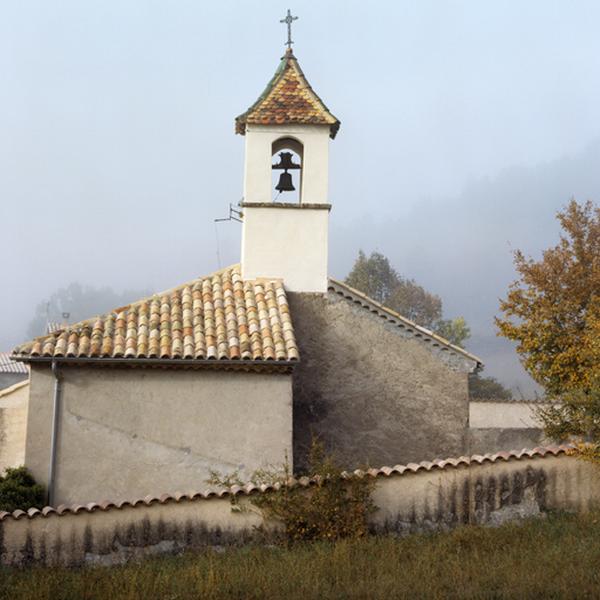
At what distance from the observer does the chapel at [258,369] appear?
1412 cm

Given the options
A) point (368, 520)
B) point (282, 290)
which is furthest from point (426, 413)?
point (368, 520)

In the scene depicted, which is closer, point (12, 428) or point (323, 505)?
point (323, 505)

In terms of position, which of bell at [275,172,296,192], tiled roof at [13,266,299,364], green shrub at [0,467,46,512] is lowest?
green shrub at [0,467,46,512]

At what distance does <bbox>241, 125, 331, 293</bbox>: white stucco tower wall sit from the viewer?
17.0 metres

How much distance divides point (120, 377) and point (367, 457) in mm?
5055

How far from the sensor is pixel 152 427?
47.0 feet

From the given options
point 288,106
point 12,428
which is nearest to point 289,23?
point 288,106

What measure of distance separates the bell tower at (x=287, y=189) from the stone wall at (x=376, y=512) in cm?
585

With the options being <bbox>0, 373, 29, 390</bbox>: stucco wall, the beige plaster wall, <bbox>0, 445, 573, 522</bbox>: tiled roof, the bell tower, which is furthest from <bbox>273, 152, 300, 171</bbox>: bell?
<bbox>0, 373, 29, 390</bbox>: stucco wall

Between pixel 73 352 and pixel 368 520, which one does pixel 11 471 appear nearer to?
pixel 73 352

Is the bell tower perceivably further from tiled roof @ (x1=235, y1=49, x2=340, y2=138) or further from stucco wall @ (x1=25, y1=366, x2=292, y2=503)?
stucco wall @ (x1=25, y1=366, x2=292, y2=503)

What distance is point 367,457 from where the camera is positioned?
1602 cm

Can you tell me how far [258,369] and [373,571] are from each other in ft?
17.2

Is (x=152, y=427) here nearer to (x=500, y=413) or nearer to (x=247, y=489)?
(x=247, y=489)
